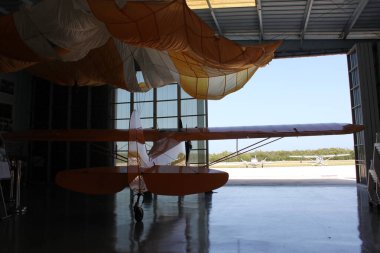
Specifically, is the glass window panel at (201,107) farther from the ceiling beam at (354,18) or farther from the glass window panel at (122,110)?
the ceiling beam at (354,18)

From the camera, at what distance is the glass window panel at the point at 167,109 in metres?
16.1

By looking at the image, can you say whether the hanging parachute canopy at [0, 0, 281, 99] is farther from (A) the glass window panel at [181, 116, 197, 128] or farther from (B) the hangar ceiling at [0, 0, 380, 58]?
(A) the glass window panel at [181, 116, 197, 128]

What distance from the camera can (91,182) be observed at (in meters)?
5.61

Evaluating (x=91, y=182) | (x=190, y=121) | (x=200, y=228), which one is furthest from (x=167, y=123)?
(x=200, y=228)

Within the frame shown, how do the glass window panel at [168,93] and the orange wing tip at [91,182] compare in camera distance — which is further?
the glass window panel at [168,93]

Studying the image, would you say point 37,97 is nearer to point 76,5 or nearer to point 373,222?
point 76,5

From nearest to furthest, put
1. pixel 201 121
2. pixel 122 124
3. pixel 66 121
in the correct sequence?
pixel 201 121 < pixel 122 124 < pixel 66 121

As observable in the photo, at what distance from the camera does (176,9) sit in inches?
184

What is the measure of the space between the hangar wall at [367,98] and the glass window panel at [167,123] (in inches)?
308

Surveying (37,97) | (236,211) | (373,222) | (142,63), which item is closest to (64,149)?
(37,97)

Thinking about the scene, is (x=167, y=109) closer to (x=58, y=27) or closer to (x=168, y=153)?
(x=168, y=153)

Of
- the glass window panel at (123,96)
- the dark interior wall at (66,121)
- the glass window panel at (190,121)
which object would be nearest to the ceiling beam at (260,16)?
the glass window panel at (190,121)

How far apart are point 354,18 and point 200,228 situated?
11.0 m

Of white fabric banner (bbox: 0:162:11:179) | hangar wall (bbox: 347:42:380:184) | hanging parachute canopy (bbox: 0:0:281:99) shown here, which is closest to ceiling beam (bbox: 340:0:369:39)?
hangar wall (bbox: 347:42:380:184)
